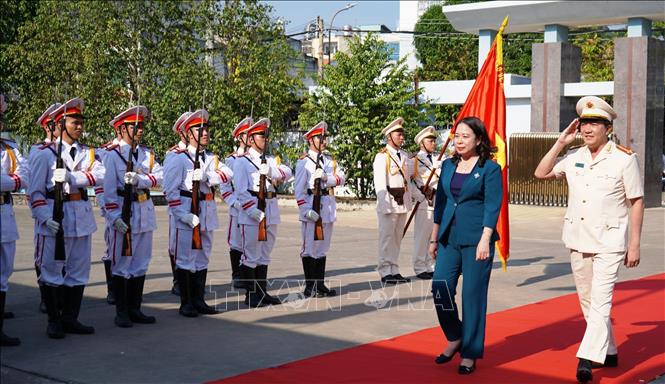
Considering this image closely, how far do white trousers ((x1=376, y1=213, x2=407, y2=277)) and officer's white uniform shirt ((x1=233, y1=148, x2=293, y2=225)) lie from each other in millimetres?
1930

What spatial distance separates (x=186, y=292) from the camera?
8.72m

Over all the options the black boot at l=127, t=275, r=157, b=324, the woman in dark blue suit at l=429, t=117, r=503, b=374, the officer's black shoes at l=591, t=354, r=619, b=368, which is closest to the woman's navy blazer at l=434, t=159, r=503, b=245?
the woman in dark blue suit at l=429, t=117, r=503, b=374

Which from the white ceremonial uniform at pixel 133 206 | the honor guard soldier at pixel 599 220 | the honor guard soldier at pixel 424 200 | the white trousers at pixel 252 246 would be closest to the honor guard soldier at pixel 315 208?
the white trousers at pixel 252 246

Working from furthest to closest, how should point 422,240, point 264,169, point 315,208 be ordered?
point 422,240 → point 315,208 → point 264,169

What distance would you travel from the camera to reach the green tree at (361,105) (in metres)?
24.6

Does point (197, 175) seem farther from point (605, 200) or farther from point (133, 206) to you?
point (605, 200)

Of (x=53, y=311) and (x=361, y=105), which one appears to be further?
(x=361, y=105)

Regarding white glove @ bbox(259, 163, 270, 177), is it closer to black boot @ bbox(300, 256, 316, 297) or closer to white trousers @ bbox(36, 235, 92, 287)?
black boot @ bbox(300, 256, 316, 297)

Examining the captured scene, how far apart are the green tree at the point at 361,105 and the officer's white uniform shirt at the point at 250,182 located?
14957mm

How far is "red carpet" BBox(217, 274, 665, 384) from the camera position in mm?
6422

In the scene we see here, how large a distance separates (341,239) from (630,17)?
1246 cm

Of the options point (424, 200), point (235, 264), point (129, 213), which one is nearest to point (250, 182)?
point (129, 213)

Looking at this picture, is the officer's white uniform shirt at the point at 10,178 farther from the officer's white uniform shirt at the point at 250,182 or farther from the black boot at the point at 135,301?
the officer's white uniform shirt at the point at 250,182

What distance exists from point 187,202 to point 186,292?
88 centimetres
